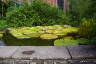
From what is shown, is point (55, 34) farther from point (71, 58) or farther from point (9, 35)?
point (71, 58)

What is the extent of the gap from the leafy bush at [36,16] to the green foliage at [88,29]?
1762 mm

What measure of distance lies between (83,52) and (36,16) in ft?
12.7

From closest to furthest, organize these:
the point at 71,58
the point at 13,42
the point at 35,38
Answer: the point at 71,58 < the point at 13,42 < the point at 35,38

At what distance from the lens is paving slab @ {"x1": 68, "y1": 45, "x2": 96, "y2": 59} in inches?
105

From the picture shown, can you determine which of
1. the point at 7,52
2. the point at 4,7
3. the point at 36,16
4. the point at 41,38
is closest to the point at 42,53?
the point at 7,52

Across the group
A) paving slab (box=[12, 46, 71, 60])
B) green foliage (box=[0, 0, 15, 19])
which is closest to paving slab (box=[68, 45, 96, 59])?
paving slab (box=[12, 46, 71, 60])

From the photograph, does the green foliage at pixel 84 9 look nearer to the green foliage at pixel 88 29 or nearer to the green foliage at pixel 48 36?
the green foliage at pixel 88 29

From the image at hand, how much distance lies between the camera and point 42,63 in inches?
105

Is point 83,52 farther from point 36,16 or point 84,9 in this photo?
point 36,16

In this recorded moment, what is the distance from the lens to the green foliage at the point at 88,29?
432 centimetres

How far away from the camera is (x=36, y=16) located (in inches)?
255

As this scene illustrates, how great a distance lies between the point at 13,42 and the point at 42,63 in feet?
5.20

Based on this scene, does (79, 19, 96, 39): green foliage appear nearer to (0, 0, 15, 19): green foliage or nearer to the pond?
the pond

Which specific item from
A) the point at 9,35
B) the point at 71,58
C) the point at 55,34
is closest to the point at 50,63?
the point at 71,58
